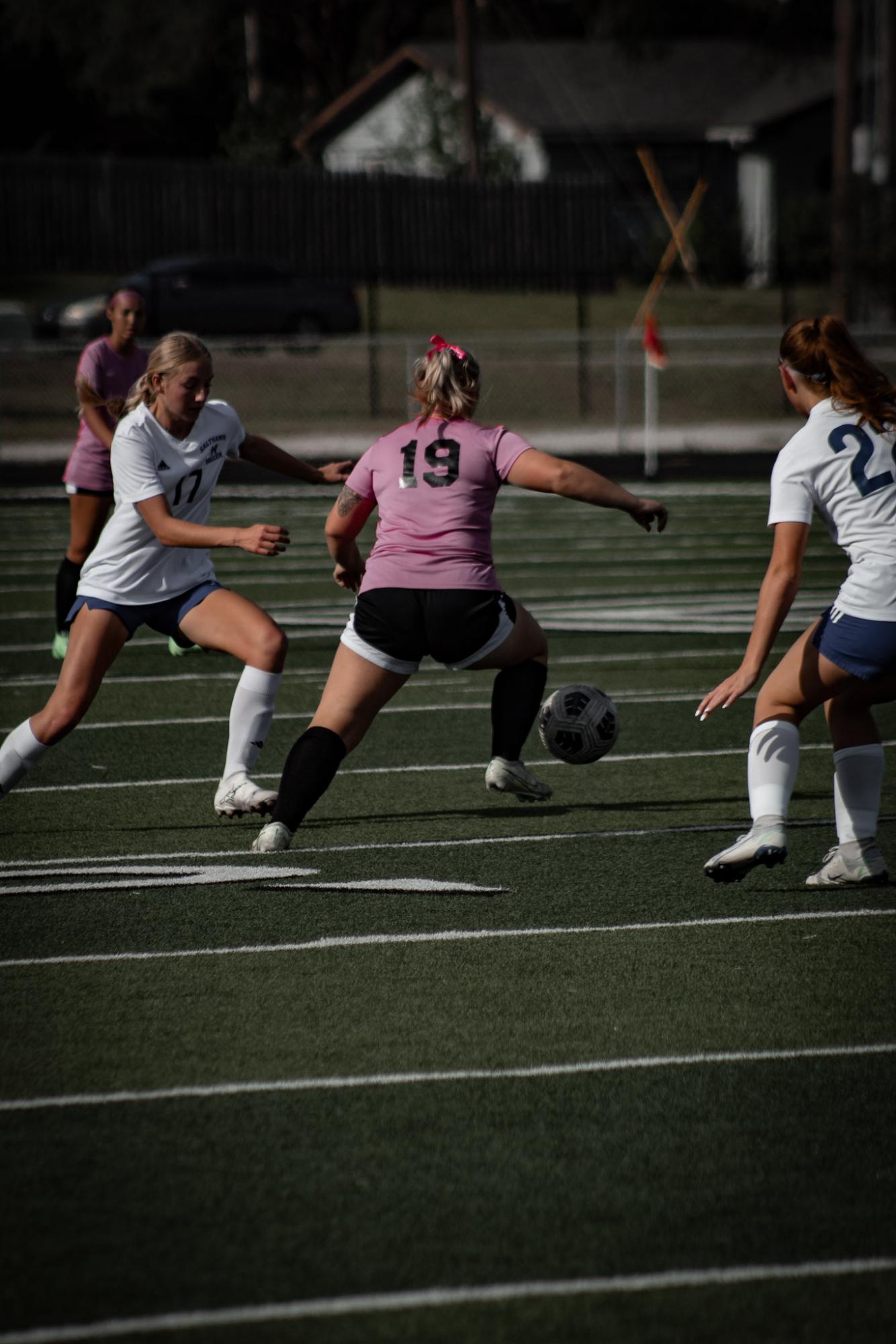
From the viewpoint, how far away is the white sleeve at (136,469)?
6969 millimetres

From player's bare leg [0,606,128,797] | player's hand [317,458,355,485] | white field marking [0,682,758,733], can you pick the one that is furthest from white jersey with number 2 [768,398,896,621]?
white field marking [0,682,758,733]

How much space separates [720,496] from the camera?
72.9 ft

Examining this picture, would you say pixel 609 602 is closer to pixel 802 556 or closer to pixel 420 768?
pixel 420 768

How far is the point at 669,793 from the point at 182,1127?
3948 mm

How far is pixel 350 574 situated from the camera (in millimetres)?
6965

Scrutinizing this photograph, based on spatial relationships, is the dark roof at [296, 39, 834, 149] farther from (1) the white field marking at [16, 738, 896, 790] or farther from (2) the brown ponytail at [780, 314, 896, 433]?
(2) the brown ponytail at [780, 314, 896, 433]

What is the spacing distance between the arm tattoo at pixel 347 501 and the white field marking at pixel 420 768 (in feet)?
6.85

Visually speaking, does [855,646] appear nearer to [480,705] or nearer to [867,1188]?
[867,1188]

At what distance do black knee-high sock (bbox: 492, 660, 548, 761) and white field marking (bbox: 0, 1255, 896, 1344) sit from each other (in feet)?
12.2

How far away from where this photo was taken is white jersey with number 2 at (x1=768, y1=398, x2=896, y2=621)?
18.3 ft

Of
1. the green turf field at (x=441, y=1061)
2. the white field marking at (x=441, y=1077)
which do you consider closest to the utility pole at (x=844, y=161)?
the green turf field at (x=441, y=1061)

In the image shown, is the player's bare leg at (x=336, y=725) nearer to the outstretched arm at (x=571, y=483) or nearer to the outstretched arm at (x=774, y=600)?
the outstretched arm at (x=571, y=483)

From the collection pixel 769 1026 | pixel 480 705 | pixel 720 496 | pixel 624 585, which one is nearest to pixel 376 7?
pixel 720 496

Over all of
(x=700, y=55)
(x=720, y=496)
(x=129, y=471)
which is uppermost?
(x=700, y=55)
